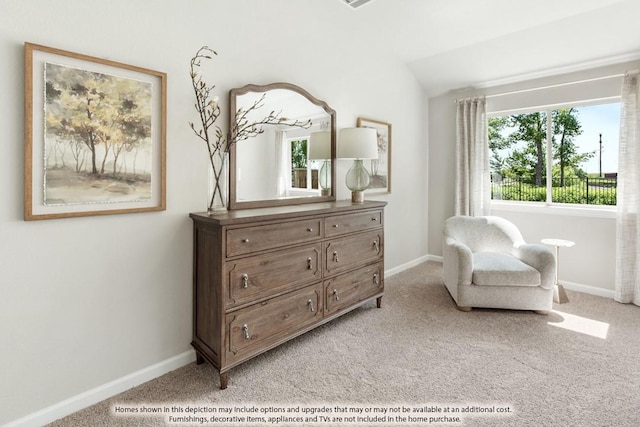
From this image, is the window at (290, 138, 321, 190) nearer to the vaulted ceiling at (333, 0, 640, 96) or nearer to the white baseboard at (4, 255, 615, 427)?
the vaulted ceiling at (333, 0, 640, 96)

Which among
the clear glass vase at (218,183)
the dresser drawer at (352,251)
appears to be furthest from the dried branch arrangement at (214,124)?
the dresser drawer at (352,251)

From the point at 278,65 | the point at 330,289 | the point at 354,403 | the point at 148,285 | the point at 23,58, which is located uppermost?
the point at 278,65

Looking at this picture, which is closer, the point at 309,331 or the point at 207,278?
the point at 207,278

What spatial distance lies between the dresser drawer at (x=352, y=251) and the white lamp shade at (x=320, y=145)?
0.81 metres

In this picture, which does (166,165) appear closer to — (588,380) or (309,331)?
(309,331)

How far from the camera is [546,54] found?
3559 millimetres

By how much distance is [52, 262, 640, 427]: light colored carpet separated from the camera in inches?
71.2

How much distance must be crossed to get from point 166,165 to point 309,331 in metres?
1.62

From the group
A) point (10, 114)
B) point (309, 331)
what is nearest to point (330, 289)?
point (309, 331)

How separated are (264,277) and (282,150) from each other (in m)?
1.11

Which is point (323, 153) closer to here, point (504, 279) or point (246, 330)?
point (246, 330)

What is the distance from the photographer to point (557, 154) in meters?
3.94

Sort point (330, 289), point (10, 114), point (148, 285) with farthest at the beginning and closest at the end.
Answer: point (330, 289)
point (148, 285)
point (10, 114)

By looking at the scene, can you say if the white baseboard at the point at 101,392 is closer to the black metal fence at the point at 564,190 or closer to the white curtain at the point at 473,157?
the white curtain at the point at 473,157
